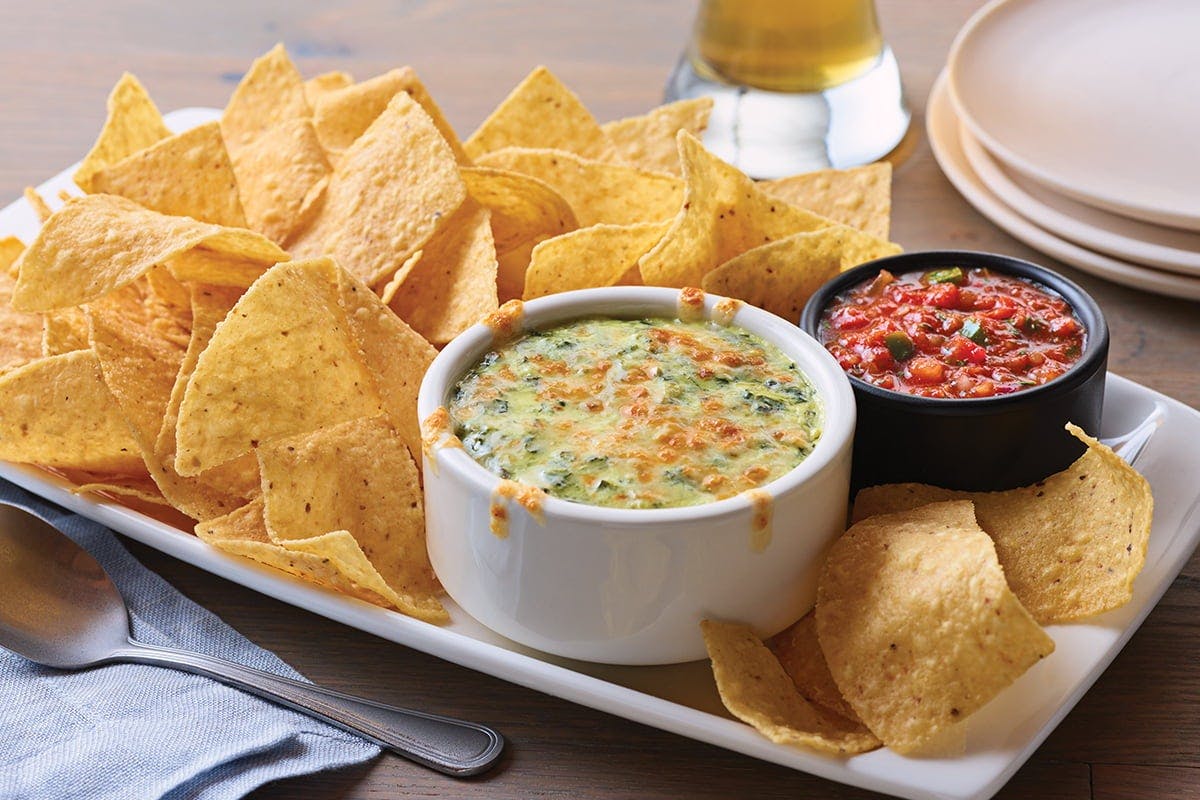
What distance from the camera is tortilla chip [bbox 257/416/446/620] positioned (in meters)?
1.90

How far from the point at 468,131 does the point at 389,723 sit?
192 cm

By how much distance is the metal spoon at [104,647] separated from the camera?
1.75m

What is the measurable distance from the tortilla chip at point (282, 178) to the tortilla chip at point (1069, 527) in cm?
114

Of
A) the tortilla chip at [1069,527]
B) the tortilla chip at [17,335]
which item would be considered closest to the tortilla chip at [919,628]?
the tortilla chip at [1069,527]

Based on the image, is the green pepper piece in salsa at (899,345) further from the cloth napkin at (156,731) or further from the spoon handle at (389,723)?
the cloth napkin at (156,731)

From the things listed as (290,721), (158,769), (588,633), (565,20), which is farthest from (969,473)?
(565,20)

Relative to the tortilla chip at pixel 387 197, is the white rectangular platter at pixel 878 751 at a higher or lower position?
lower

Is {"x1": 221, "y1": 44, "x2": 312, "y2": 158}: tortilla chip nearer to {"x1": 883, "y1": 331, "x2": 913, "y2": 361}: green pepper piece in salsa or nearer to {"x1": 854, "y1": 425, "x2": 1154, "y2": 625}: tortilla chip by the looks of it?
{"x1": 883, "y1": 331, "x2": 913, "y2": 361}: green pepper piece in salsa

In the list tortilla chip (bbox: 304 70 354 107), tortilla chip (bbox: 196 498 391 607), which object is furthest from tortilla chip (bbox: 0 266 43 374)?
tortilla chip (bbox: 304 70 354 107)

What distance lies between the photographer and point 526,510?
1.71m

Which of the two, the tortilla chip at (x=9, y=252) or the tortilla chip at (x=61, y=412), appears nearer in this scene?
the tortilla chip at (x=61, y=412)

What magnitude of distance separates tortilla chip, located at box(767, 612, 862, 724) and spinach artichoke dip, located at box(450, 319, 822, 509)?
22 centimetres

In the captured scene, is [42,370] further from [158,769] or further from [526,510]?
[526,510]

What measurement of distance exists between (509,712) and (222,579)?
498 mm
